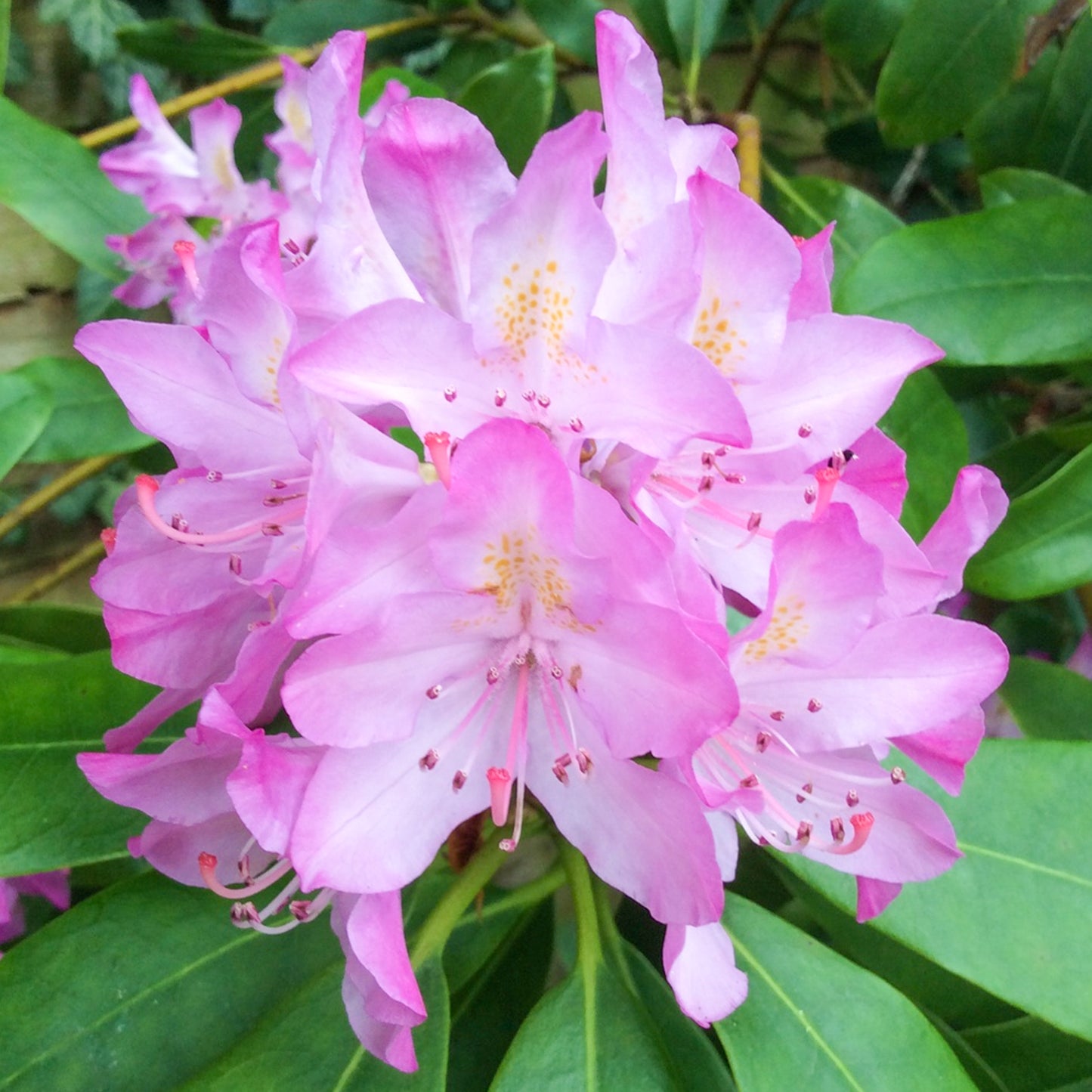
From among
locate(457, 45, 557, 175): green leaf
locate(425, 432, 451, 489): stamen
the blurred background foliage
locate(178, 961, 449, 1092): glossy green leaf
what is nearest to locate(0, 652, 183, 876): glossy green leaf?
the blurred background foliage

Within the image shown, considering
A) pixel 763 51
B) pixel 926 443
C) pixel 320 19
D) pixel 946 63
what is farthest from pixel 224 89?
pixel 926 443

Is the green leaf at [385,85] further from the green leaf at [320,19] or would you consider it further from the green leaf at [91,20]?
the green leaf at [91,20]

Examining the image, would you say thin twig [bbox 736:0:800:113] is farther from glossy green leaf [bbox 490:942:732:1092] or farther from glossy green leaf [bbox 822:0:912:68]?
glossy green leaf [bbox 490:942:732:1092]

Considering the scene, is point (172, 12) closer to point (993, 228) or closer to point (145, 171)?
point (145, 171)

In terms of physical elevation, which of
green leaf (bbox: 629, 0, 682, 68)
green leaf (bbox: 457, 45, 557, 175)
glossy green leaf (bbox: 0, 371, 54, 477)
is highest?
green leaf (bbox: 629, 0, 682, 68)

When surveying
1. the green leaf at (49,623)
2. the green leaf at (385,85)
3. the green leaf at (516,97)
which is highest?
the green leaf at (516,97)

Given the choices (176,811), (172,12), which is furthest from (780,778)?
(172,12)

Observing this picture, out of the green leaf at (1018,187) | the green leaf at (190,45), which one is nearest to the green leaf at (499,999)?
the green leaf at (1018,187)
